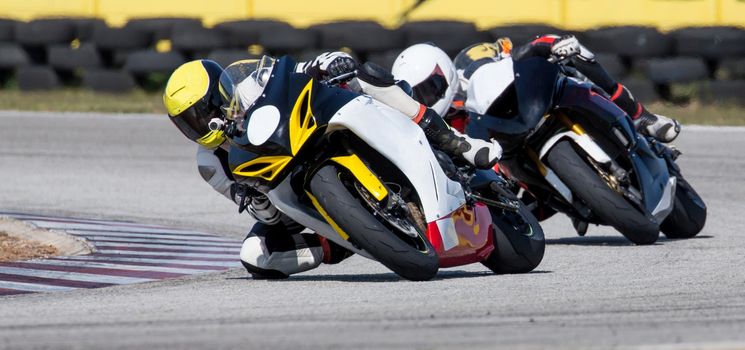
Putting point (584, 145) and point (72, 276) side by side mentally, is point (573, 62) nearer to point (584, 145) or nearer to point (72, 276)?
point (584, 145)

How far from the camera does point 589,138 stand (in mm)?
8000


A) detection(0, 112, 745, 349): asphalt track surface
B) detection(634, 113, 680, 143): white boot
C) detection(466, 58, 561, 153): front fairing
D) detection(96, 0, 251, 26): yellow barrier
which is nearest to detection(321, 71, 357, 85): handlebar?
detection(0, 112, 745, 349): asphalt track surface

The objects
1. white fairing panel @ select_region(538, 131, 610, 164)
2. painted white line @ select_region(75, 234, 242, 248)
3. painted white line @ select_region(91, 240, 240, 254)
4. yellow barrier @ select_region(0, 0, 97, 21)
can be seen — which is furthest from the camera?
yellow barrier @ select_region(0, 0, 97, 21)

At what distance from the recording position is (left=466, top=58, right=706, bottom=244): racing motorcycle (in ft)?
25.1

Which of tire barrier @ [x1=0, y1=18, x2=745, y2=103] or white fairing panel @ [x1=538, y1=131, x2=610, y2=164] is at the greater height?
white fairing panel @ [x1=538, y1=131, x2=610, y2=164]

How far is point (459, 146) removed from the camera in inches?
259

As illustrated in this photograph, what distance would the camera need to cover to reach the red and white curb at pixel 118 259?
697 cm

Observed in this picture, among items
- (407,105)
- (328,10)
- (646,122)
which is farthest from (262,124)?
(328,10)

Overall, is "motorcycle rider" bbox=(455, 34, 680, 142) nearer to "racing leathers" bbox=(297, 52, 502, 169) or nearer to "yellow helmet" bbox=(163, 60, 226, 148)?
"racing leathers" bbox=(297, 52, 502, 169)

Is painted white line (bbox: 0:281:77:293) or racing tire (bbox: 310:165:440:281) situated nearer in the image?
racing tire (bbox: 310:165:440:281)

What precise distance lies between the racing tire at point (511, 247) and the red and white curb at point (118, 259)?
5.20 ft

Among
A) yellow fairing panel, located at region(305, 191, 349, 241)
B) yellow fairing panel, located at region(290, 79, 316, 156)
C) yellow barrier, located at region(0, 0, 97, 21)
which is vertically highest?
yellow fairing panel, located at region(290, 79, 316, 156)

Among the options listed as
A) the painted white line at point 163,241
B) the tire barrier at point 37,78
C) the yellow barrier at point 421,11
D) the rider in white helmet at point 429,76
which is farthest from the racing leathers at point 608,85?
the tire barrier at point 37,78

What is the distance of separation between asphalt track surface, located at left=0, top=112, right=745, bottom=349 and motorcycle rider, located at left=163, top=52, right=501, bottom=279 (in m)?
0.15
